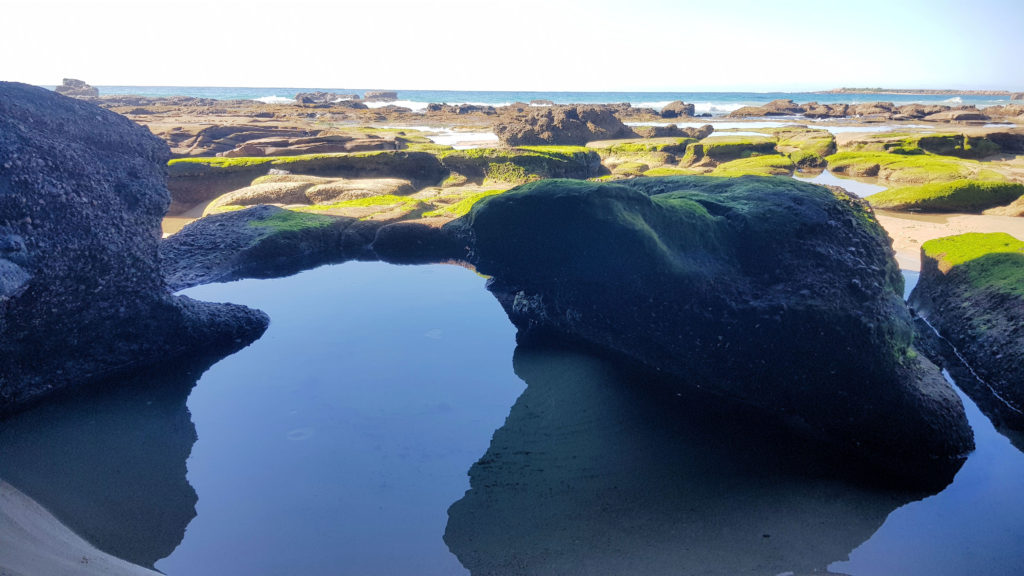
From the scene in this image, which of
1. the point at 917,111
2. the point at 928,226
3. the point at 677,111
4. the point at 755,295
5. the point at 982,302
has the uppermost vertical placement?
the point at 917,111

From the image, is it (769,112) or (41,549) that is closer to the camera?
(41,549)

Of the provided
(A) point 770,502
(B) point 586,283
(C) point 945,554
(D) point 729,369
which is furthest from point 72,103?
(C) point 945,554

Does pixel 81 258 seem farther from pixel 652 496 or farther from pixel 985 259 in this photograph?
pixel 985 259

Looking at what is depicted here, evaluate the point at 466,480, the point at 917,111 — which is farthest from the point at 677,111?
the point at 466,480

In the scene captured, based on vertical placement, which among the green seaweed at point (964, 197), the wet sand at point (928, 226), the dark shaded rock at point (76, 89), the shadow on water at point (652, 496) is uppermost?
the dark shaded rock at point (76, 89)

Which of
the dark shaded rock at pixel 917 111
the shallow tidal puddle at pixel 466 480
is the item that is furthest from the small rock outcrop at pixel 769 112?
the shallow tidal puddle at pixel 466 480

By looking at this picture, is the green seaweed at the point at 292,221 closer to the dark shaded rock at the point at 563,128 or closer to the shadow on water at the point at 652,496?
the shadow on water at the point at 652,496
